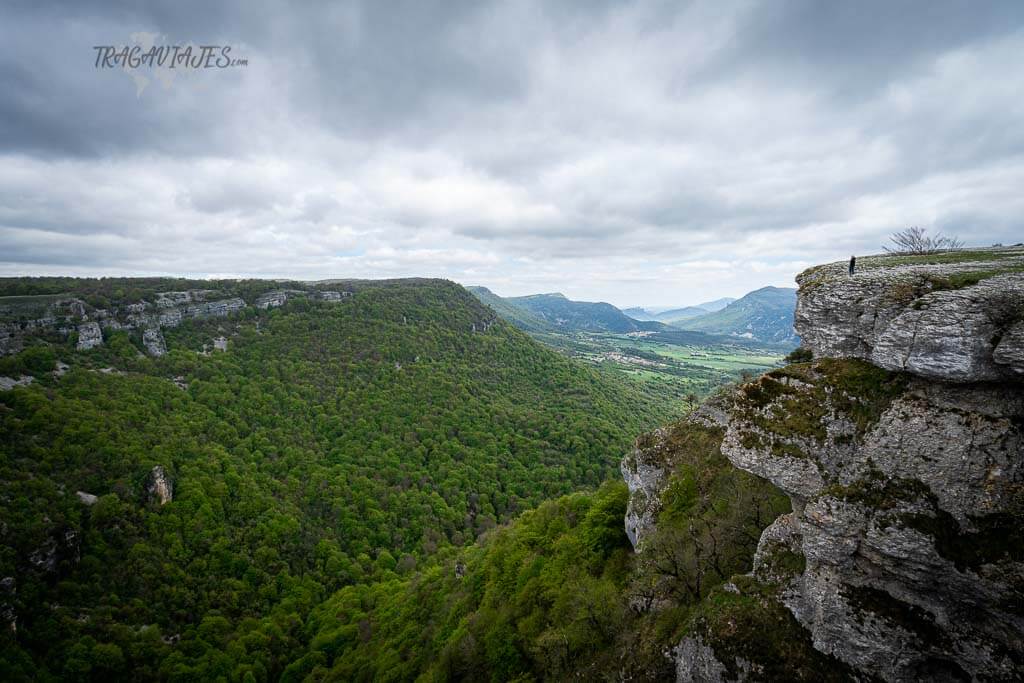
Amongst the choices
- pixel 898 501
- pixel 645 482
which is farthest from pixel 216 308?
pixel 898 501

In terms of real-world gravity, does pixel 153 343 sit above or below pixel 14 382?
above

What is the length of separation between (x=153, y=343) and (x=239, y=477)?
154ft

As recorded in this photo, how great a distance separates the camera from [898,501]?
1165 centimetres

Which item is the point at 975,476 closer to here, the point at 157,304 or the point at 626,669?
the point at 626,669

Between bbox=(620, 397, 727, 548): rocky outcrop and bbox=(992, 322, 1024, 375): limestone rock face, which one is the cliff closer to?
bbox=(992, 322, 1024, 375): limestone rock face

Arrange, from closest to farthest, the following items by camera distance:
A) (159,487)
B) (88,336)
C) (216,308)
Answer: (159,487) → (88,336) → (216,308)

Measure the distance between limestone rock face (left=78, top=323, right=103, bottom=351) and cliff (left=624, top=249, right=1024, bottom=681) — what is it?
10730cm

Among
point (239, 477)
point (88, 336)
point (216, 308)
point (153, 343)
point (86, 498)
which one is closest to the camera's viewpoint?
point (86, 498)

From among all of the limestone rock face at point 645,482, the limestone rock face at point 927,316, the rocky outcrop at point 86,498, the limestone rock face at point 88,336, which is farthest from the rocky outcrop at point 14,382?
the limestone rock face at point 927,316

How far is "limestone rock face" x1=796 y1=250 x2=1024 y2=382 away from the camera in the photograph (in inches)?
446

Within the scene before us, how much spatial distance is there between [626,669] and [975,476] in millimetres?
13244

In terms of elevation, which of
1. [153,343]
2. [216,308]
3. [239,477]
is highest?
[216,308]

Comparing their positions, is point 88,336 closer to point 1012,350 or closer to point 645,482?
point 645,482

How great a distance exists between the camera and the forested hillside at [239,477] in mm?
41562
